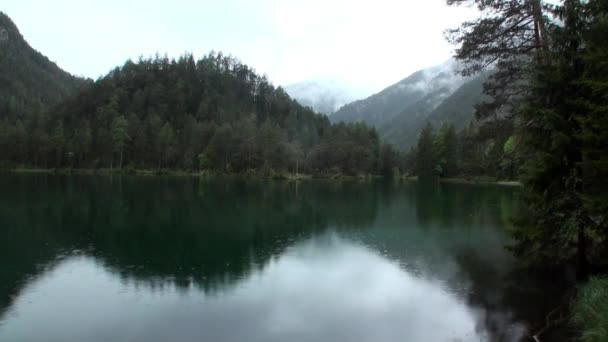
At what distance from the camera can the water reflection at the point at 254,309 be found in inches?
503

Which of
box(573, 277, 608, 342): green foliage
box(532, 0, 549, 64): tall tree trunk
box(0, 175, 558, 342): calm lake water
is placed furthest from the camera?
box(532, 0, 549, 64): tall tree trunk

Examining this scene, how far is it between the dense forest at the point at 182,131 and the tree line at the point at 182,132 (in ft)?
0.94

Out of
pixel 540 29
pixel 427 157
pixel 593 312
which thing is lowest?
pixel 593 312

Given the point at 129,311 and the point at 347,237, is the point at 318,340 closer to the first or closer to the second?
the point at 129,311

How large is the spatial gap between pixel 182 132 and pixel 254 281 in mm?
122227

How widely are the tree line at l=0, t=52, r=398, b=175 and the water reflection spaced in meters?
95.9

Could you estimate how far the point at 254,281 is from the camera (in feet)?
60.4

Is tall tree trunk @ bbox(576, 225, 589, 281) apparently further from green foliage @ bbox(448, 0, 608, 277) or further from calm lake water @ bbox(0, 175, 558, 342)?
calm lake water @ bbox(0, 175, 558, 342)

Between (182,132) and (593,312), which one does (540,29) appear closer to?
(593,312)

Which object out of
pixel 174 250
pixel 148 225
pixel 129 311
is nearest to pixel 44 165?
pixel 148 225

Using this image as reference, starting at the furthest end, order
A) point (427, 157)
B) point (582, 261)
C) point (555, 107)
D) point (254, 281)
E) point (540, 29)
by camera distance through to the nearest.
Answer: point (427, 157) → point (254, 281) → point (582, 261) → point (540, 29) → point (555, 107)

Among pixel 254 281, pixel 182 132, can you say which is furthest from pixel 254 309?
pixel 182 132

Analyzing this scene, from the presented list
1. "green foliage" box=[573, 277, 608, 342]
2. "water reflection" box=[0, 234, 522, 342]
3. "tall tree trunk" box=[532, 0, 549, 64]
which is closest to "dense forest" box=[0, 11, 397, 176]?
"water reflection" box=[0, 234, 522, 342]

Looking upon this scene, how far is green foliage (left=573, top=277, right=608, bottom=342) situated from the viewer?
29.0 ft
